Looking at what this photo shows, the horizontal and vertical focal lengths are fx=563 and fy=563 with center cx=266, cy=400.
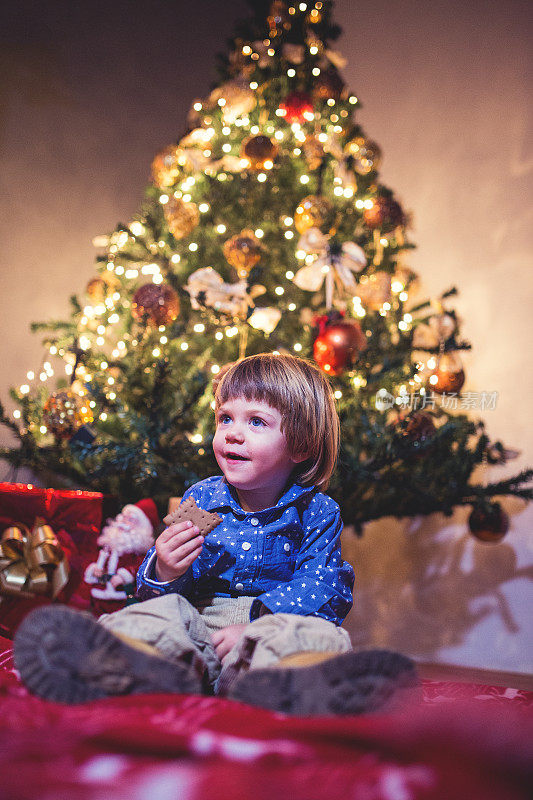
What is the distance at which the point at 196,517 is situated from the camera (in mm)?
987

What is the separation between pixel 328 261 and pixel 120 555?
41.1 inches

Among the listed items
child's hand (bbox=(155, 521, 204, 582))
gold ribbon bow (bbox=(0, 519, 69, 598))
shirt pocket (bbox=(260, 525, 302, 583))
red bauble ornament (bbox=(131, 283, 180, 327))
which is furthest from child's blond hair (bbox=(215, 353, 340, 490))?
red bauble ornament (bbox=(131, 283, 180, 327))

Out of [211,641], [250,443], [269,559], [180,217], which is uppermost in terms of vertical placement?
[180,217]

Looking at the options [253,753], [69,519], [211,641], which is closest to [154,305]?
[69,519]

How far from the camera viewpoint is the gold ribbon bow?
116cm

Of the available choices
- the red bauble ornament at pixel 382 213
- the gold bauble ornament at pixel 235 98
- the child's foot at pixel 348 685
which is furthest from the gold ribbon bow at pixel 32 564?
the gold bauble ornament at pixel 235 98

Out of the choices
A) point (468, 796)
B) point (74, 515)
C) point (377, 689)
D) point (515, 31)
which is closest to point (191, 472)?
point (74, 515)

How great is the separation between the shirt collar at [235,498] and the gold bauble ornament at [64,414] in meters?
0.69

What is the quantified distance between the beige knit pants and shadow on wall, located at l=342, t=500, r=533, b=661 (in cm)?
134

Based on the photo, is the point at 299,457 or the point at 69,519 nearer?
the point at 299,457

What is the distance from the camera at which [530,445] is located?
6.70 feet

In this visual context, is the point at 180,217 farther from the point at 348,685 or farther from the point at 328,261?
the point at 348,685

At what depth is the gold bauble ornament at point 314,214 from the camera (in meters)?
1.85

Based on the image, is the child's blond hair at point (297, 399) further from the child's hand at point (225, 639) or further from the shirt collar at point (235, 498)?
the child's hand at point (225, 639)
